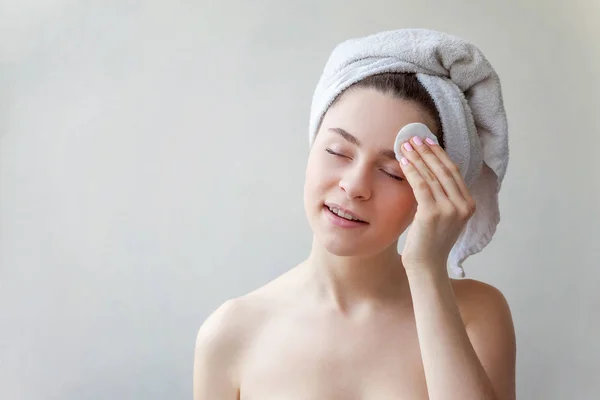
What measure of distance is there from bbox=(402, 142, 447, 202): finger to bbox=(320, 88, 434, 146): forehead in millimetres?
41

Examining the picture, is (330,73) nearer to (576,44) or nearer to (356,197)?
(356,197)

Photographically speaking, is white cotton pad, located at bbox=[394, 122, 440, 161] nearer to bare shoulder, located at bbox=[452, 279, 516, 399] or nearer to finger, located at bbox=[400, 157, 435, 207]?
finger, located at bbox=[400, 157, 435, 207]

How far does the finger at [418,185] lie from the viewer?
38.2 inches

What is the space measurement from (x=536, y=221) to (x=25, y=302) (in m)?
1.15

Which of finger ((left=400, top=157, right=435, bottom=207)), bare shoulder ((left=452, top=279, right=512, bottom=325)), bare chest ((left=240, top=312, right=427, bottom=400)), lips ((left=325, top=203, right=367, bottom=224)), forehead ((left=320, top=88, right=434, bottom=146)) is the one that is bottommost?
bare chest ((left=240, top=312, right=427, bottom=400))

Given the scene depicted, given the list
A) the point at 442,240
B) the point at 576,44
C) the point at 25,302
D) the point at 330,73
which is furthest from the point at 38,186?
the point at 576,44

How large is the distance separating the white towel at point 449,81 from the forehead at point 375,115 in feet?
0.10

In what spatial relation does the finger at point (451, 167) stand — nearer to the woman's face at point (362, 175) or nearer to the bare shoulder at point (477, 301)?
the woman's face at point (362, 175)

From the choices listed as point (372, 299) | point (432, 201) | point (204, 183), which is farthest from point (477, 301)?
point (204, 183)

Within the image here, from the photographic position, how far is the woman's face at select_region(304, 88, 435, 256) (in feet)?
3.29

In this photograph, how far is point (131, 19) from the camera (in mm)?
1512

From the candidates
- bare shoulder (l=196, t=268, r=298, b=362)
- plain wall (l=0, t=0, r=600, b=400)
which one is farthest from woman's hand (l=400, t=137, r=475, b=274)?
plain wall (l=0, t=0, r=600, b=400)

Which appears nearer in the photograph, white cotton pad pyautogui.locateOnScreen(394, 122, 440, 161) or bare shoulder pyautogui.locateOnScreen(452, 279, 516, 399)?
white cotton pad pyautogui.locateOnScreen(394, 122, 440, 161)

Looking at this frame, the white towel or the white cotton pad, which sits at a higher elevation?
the white towel
